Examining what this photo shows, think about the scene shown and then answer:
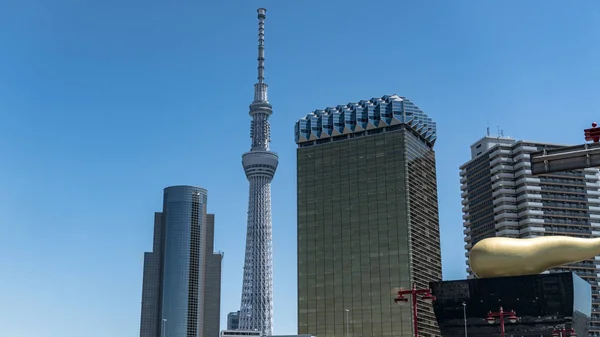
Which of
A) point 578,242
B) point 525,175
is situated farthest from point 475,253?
point 525,175

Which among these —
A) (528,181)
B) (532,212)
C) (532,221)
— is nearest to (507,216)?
(532,212)

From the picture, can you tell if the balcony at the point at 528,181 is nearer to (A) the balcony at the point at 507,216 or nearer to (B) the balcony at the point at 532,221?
(A) the balcony at the point at 507,216

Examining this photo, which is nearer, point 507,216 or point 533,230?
point 533,230

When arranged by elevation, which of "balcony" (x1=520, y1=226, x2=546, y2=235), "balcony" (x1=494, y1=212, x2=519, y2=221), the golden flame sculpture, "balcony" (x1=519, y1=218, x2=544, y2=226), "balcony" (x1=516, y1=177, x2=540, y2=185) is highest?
"balcony" (x1=516, y1=177, x2=540, y2=185)

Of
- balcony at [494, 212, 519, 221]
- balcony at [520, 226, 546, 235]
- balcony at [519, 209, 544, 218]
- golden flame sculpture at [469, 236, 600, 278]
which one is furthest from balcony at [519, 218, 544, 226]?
golden flame sculpture at [469, 236, 600, 278]

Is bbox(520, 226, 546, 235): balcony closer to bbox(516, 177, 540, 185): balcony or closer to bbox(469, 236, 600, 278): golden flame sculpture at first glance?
bbox(516, 177, 540, 185): balcony

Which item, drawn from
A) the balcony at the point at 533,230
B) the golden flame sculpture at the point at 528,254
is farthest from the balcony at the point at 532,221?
the golden flame sculpture at the point at 528,254

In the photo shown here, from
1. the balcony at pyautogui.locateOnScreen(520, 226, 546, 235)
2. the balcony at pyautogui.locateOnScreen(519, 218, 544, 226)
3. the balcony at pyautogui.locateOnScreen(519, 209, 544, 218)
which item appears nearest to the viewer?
the balcony at pyautogui.locateOnScreen(520, 226, 546, 235)

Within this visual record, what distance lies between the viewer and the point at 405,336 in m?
187

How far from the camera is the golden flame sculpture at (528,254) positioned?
88.9 m

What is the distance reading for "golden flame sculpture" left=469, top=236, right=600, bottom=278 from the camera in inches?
3499

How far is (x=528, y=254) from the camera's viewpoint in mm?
90312

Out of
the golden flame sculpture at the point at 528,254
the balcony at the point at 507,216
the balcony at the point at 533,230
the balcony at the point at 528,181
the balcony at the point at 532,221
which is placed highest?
the balcony at the point at 528,181

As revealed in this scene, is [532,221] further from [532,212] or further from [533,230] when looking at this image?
[532,212]
